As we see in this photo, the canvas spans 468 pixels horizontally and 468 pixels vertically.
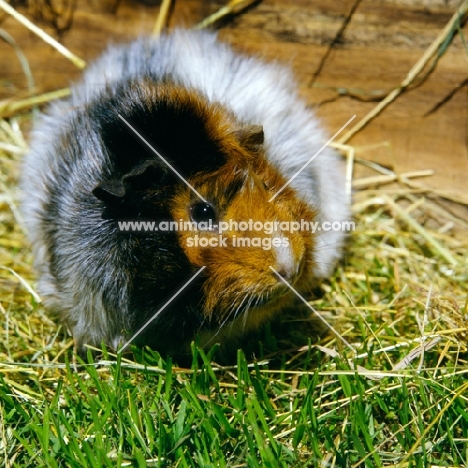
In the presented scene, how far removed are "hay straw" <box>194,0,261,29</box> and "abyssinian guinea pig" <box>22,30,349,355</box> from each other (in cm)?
62

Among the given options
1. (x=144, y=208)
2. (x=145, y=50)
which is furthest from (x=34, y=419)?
(x=145, y=50)

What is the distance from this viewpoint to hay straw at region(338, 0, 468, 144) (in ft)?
10.7

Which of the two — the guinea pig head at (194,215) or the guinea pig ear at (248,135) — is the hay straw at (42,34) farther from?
the guinea pig ear at (248,135)

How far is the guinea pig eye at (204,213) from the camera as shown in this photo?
2480mm

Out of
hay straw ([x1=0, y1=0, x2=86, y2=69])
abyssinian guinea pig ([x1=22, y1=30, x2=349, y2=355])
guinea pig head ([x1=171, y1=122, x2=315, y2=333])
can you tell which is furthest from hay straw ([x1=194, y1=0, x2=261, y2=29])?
Result: guinea pig head ([x1=171, y1=122, x2=315, y2=333])

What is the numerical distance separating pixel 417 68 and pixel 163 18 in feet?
5.17

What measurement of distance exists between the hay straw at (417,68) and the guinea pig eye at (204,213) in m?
1.61

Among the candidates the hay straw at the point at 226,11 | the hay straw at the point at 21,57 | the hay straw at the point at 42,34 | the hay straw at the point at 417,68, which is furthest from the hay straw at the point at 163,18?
the hay straw at the point at 417,68

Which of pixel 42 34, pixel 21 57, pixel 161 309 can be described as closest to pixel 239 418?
pixel 161 309

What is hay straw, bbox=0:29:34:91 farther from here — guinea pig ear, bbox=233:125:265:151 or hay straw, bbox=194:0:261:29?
guinea pig ear, bbox=233:125:265:151

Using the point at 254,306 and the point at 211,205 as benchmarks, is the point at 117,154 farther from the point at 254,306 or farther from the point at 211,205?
the point at 254,306

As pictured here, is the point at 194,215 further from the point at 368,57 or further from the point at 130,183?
the point at 368,57

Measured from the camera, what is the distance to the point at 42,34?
4.05 meters

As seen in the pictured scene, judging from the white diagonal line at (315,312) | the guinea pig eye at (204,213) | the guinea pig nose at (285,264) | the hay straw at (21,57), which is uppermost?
the hay straw at (21,57)
